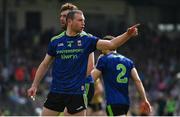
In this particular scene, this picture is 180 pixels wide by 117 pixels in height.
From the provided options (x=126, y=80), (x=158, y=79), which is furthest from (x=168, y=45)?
(x=126, y=80)

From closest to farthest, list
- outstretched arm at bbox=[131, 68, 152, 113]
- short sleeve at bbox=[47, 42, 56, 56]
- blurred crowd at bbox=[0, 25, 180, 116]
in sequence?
short sleeve at bbox=[47, 42, 56, 56] → outstretched arm at bbox=[131, 68, 152, 113] → blurred crowd at bbox=[0, 25, 180, 116]

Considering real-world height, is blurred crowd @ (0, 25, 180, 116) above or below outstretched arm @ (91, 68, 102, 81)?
below

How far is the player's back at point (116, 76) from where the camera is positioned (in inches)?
403

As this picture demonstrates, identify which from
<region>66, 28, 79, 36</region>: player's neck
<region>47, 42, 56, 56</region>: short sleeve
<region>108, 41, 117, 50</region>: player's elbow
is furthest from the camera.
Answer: <region>47, 42, 56, 56</region>: short sleeve

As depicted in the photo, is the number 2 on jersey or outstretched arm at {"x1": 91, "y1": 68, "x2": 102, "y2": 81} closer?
the number 2 on jersey

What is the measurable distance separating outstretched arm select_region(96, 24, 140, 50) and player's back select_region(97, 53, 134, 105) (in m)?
1.54

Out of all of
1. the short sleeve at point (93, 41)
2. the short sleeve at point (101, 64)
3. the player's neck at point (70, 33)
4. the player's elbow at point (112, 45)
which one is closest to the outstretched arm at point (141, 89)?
the short sleeve at point (101, 64)

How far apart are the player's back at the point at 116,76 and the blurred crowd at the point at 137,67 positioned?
28.6 ft

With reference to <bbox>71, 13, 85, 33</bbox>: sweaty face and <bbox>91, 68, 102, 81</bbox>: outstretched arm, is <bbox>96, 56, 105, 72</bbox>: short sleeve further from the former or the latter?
<bbox>71, 13, 85, 33</bbox>: sweaty face

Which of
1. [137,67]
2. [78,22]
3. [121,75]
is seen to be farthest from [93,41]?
[137,67]

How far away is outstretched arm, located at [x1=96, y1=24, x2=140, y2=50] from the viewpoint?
26.2 ft

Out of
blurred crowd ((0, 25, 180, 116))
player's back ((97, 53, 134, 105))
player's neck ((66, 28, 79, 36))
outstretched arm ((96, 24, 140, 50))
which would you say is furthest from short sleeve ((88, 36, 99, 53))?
blurred crowd ((0, 25, 180, 116))

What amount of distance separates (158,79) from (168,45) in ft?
13.6

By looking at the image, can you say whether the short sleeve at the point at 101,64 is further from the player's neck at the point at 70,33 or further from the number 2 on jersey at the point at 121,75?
the player's neck at the point at 70,33
